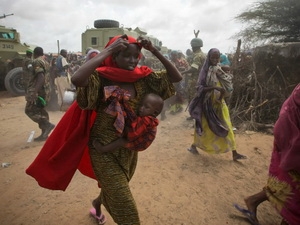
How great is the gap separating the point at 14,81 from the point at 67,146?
29.4 ft

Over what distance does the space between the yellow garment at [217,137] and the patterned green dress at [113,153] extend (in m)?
2.15

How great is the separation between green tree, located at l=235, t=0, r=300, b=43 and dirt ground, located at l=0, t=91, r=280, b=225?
6.14m

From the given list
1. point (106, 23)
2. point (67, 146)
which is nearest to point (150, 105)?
point (67, 146)

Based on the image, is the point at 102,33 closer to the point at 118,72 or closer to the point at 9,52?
the point at 9,52

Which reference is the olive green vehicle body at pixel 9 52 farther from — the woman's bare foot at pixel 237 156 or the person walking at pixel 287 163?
the person walking at pixel 287 163

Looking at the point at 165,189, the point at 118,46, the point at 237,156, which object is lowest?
the point at 165,189

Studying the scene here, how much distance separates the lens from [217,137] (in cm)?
398

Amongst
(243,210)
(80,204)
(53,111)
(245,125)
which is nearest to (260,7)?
(245,125)

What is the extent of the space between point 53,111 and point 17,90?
8.70 feet

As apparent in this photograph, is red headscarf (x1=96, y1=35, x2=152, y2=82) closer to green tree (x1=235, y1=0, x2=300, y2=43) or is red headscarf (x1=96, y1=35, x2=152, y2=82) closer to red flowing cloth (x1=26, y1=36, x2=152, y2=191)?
red flowing cloth (x1=26, y1=36, x2=152, y2=191)

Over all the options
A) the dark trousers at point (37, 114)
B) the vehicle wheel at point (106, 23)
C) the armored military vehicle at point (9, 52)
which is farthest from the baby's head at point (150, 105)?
the vehicle wheel at point (106, 23)

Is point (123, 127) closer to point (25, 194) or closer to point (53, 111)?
point (25, 194)

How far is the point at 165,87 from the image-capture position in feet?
6.36

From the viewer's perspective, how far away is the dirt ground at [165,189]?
105 inches
